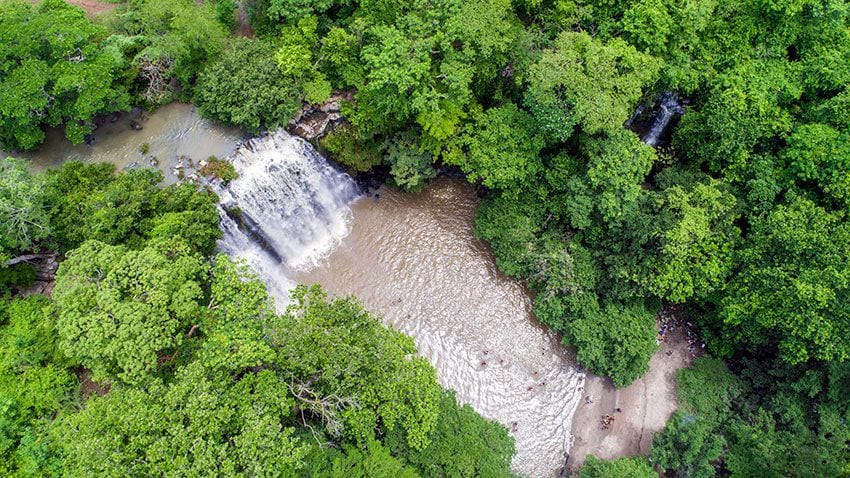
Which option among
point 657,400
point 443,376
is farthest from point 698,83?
point 443,376

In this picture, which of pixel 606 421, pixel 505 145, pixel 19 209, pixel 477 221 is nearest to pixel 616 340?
pixel 606 421

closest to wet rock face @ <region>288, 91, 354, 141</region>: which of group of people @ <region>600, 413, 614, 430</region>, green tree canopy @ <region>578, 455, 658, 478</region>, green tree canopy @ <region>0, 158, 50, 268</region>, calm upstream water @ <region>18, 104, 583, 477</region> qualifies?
calm upstream water @ <region>18, 104, 583, 477</region>

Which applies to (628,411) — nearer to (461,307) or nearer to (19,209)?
(461,307)

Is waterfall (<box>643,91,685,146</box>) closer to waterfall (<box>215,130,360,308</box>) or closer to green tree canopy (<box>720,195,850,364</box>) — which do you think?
green tree canopy (<box>720,195,850,364</box>)

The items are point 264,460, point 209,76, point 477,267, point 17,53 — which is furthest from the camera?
point 477,267

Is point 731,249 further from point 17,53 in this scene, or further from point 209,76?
point 17,53

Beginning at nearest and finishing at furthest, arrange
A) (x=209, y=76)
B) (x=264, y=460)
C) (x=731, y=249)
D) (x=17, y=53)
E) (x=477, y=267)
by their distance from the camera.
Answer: (x=264, y=460) < (x=17, y=53) < (x=731, y=249) < (x=209, y=76) < (x=477, y=267)
